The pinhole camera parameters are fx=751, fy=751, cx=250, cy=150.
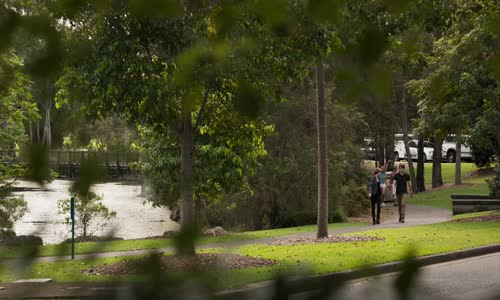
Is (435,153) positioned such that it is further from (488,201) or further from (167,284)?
Result: (167,284)

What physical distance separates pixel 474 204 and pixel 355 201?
5273 mm

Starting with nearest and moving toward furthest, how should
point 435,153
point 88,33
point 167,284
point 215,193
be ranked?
point 167,284, point 88,33, point 215,193, point 435,153

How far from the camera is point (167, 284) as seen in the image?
1.07 metres

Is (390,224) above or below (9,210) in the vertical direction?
below

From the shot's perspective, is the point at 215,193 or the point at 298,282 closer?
the point at 298,282

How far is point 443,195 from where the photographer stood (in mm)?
34625

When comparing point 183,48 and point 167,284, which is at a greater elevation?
point 183,48

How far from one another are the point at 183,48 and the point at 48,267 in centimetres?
46

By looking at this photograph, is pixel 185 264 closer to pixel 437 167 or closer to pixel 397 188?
pixel 397 188

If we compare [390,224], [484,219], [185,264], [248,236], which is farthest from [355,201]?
[185,264]

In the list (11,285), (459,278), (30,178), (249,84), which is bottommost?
(459,278)

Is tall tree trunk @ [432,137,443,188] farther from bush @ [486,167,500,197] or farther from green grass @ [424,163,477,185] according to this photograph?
bush @ [486,167,500,197]

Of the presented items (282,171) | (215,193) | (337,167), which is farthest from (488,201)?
(215,193)

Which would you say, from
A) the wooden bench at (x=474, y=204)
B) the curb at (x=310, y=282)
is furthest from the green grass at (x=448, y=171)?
the curb at (x=310, y=282)
